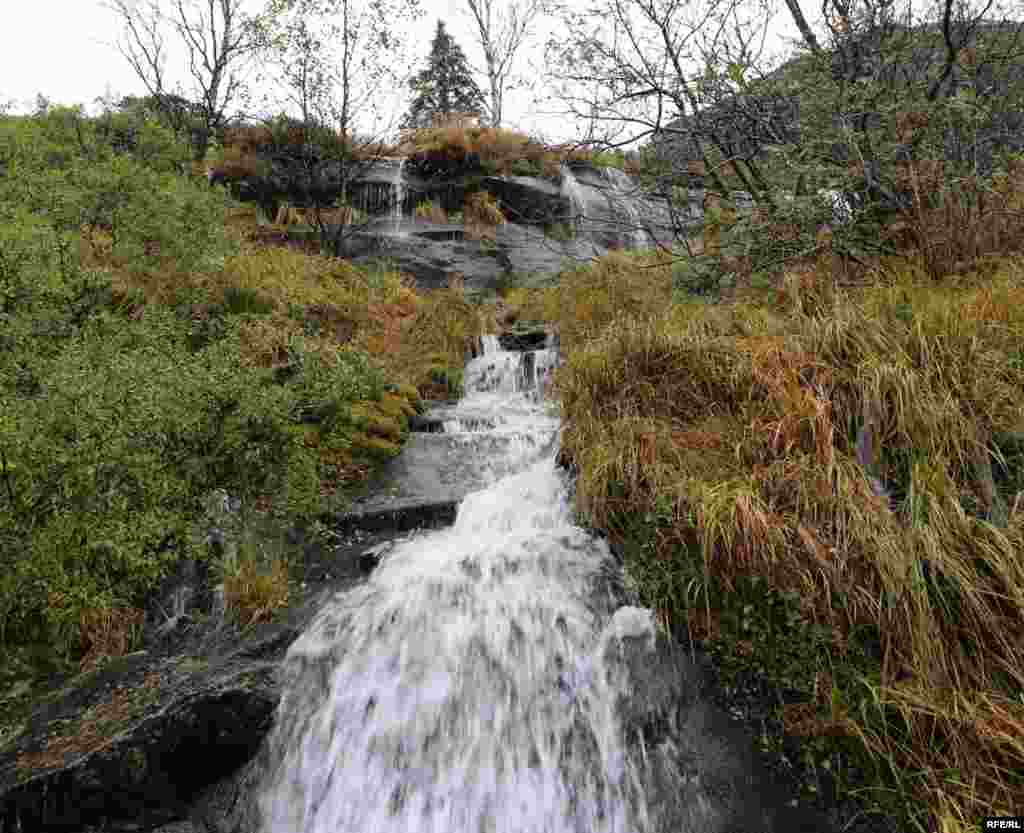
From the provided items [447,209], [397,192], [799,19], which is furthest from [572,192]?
[799,19]

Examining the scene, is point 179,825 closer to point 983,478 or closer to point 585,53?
point 983,478

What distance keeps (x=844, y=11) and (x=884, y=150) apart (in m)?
1.53

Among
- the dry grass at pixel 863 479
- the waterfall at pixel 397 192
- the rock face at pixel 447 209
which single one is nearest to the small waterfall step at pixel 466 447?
the dry grass at pixel 863 479

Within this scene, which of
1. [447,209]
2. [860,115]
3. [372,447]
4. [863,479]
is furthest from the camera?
[447,209]

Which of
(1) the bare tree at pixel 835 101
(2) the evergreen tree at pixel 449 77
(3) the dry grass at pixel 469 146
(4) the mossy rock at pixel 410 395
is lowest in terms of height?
(4) the mossy rock at pixel 410 395

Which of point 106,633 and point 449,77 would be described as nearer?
point 106,633

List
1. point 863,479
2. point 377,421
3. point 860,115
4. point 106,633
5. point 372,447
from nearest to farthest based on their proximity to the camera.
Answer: point 863,479 < point 106,633 < point 860,115 < point 372,447 < point 377,421

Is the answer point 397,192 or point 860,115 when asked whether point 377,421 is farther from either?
point 397,192

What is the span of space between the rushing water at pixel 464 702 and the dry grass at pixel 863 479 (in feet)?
1.75

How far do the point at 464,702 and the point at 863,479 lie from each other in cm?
233

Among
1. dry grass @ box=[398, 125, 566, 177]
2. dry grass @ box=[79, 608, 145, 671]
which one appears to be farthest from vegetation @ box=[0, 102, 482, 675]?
dry grass @ box=[398, 125, 566, 177]

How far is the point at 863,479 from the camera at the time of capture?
278 cm

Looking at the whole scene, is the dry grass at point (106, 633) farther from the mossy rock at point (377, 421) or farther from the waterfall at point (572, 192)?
the waterfall at point (572, 192)

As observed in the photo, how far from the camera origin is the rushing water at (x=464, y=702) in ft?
8.09
